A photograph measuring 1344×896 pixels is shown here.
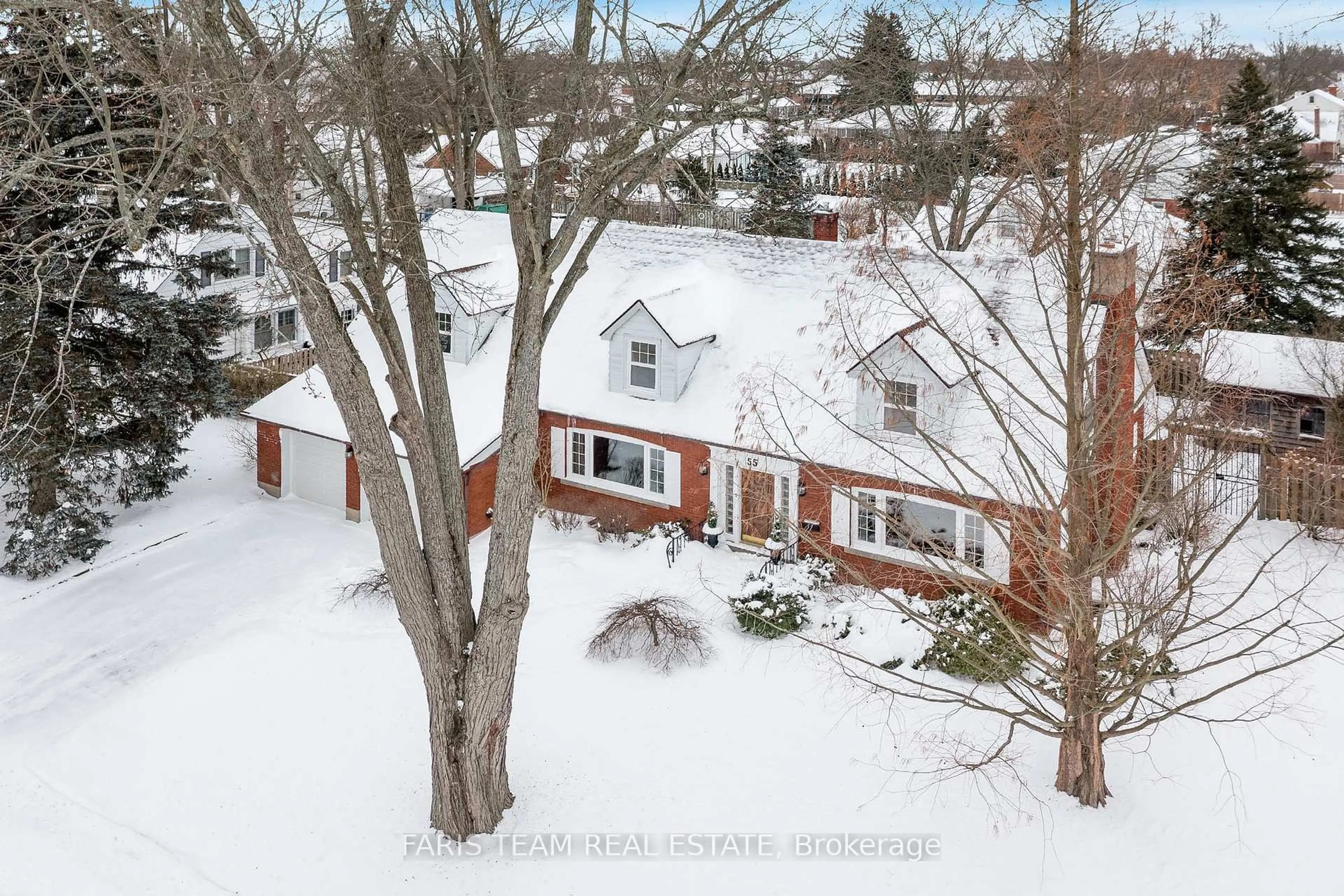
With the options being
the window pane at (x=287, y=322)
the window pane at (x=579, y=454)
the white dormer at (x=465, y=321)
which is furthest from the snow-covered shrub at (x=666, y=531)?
the window pane at (x=287, y=322)

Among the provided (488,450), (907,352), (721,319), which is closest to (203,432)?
(488,450)

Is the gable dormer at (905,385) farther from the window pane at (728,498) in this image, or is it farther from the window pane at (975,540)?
the window pane at (728,498)

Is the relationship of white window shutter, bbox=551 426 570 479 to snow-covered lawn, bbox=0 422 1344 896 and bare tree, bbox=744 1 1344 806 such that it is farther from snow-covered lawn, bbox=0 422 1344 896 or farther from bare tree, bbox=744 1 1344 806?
bare tree, bbox=744 1 1344 806

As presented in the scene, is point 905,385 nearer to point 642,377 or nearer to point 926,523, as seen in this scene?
point 926,523

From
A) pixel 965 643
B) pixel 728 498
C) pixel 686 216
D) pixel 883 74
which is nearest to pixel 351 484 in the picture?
pixel 728 498

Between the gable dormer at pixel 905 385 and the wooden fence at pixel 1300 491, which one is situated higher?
the gable dormer at pixel 905 385
